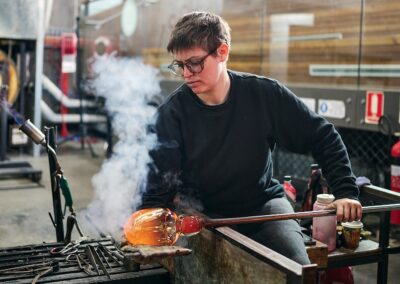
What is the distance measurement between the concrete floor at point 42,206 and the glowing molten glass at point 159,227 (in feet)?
6.90

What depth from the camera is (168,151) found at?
7.90 feet

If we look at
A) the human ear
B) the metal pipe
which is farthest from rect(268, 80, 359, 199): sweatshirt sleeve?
the metal pipe

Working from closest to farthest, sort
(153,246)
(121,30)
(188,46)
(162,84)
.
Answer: (153,246)
(188,46)
(162,84)
(121,30)

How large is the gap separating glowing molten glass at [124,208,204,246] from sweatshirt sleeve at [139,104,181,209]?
0.83ft

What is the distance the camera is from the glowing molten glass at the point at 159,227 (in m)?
2.08

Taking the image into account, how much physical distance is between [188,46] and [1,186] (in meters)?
4.95

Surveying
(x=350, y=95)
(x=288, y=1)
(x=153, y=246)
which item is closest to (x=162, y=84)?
(x=288, y=1)

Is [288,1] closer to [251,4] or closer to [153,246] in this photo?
[251,4]

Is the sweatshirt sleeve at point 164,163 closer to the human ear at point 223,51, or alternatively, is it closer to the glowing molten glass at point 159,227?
the glowing molten glass at point 159,227

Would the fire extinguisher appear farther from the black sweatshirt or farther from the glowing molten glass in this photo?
the glowing molten glass

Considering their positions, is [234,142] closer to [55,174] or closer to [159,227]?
[159,227]

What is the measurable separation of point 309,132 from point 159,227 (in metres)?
0.92

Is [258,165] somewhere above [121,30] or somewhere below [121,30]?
below

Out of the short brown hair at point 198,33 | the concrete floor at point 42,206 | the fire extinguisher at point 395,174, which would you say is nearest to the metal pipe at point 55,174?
the concrete floor at point 42,206
